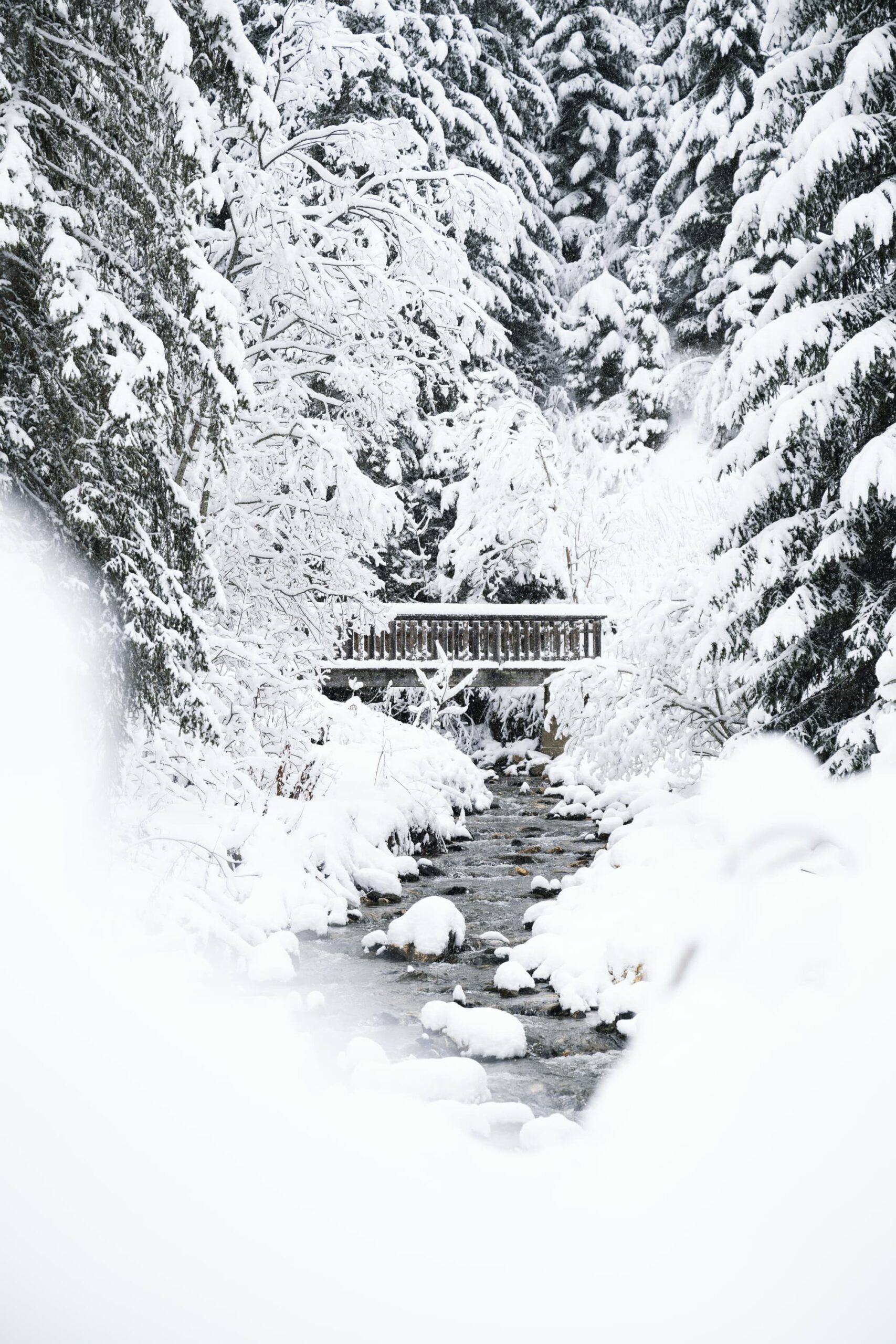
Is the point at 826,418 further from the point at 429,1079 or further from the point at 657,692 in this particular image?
the point at 429,1079

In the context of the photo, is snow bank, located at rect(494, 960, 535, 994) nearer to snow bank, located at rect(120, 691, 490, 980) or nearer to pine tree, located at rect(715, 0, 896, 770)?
snow bank, located at rect(120, 691, 490, 980)

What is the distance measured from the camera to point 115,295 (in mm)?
4652

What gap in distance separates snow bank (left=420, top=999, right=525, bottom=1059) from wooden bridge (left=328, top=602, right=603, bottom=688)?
10255 mm

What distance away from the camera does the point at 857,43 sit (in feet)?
19.1

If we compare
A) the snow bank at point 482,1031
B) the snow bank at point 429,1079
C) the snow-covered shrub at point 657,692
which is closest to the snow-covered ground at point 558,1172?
the snow bank at point 429,1079

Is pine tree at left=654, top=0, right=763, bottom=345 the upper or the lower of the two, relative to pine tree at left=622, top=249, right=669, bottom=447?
upper

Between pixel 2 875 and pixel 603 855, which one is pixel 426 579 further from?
pixel 2 875

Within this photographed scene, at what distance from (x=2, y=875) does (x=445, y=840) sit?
22.2 ft

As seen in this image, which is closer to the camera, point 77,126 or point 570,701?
point 77,126

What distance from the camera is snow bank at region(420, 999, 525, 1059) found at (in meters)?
4.68

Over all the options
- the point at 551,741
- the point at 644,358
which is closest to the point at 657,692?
the point at 551,741

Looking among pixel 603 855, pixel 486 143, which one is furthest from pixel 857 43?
pixel 486 143

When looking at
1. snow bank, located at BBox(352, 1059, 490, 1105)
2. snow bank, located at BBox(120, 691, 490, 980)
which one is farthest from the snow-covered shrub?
snow bank, located at BBox(352, 1059, 490, 1105)

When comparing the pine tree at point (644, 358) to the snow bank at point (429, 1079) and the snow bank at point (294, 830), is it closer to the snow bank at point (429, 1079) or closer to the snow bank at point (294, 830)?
the snow bank at point (294, 830)
